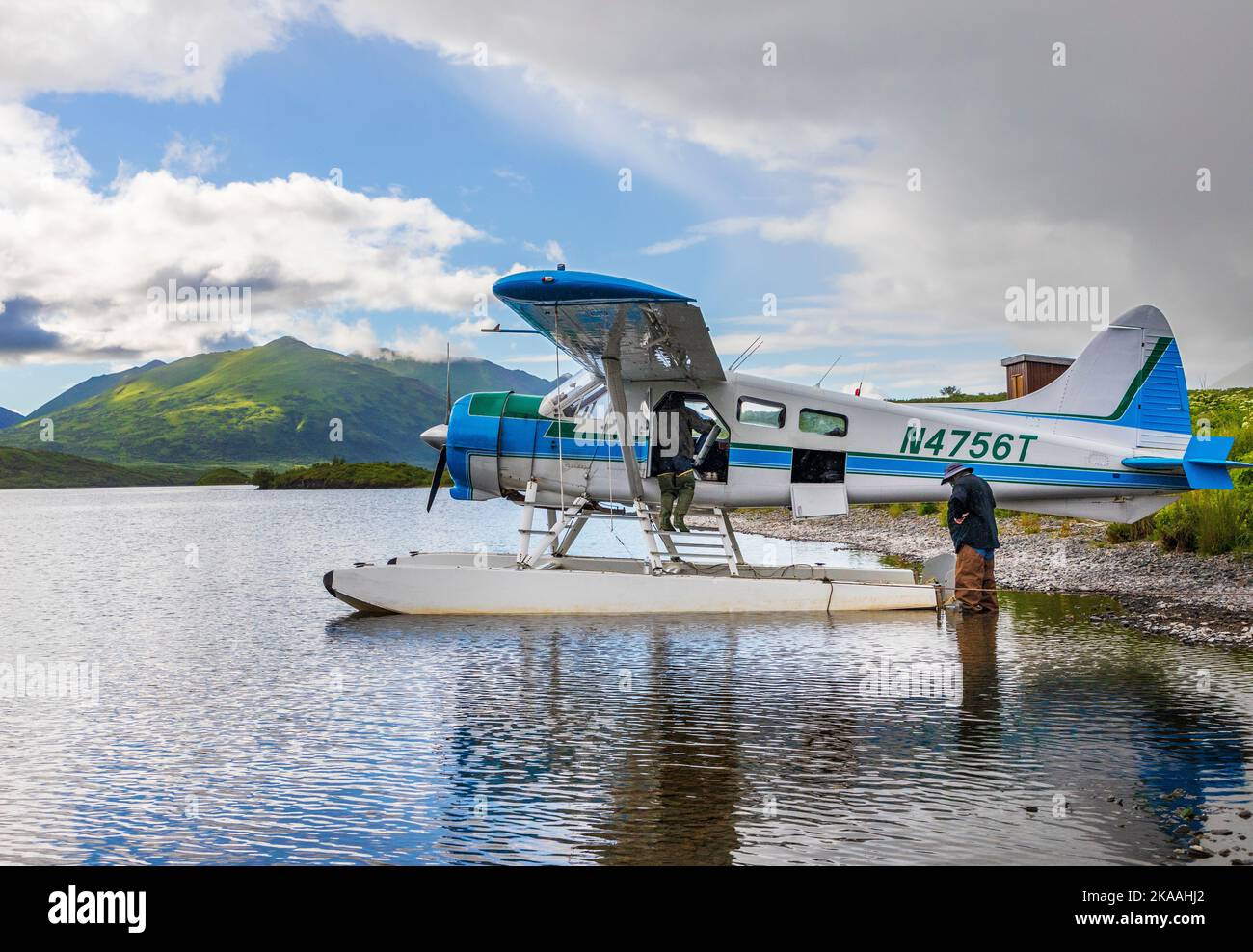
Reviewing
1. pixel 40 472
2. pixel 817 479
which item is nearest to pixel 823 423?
pixel 817 479

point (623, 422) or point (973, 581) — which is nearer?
point (973, 581)

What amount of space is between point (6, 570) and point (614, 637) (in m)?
18.1

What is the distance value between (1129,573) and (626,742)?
35.8ft

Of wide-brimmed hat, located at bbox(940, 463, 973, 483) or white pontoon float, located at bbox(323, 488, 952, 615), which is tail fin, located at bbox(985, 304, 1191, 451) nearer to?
wide-brimmed hat, located at bbox(940, 463, 973, 483)

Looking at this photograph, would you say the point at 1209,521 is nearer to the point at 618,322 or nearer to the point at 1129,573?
the point at 1129,573

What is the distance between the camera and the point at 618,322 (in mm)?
10938

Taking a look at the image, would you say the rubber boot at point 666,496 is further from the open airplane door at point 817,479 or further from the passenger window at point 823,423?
the passenger window at point 823,423

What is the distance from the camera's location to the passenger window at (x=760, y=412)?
1272cm

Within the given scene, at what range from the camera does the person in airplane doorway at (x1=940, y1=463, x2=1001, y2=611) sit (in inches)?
457

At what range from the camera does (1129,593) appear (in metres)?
13.1

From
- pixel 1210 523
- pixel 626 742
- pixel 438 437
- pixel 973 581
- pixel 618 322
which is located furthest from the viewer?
pixel 1210 523

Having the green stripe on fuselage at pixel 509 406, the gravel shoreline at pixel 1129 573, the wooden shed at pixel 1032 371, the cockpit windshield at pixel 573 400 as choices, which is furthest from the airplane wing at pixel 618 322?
the wooden shed at pixel 1032 371

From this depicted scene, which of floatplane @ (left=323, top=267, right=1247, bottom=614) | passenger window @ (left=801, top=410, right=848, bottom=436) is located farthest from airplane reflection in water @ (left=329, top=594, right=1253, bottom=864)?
passenger window @ (left=801, top=410, right=848, bottom=436)
